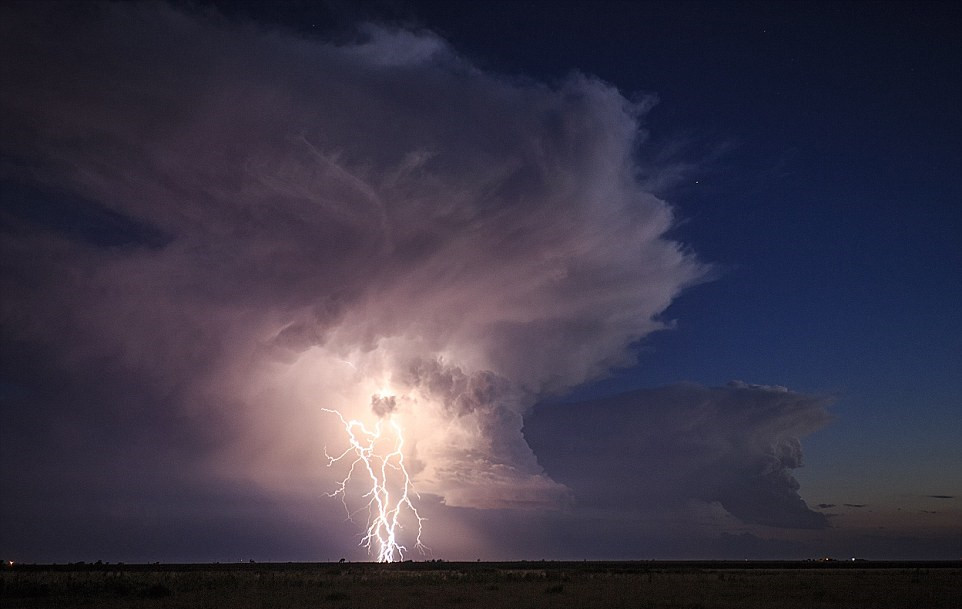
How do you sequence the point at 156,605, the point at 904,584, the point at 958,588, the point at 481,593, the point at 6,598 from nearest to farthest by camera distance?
the point at 156,605 → the point at 6,598 → the point at 481,593 → the point at 958,588 → the point at 904,584

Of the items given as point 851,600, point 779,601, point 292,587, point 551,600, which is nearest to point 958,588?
point 851,600

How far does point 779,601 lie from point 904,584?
1749 cm

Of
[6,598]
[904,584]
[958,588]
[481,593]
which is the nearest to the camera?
[6,598]

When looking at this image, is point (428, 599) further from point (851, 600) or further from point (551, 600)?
point (851, 600)

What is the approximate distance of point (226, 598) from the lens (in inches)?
1476

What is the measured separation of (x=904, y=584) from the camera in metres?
48.7

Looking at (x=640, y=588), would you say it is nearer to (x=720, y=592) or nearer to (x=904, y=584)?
(x=720, y=592)

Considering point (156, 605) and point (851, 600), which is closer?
point (156, 605)

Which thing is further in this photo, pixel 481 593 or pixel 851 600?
pixel 481 593

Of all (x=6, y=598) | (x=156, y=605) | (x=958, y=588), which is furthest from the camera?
(x=958, y=588)

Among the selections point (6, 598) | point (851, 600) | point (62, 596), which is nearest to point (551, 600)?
point (851, 600)

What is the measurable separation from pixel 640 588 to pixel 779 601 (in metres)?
9.80

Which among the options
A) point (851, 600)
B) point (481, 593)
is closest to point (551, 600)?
point (481, 593)

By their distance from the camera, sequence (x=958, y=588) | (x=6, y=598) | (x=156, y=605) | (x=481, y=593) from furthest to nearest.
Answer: (x=958, y=588)
(x=481, y=593)
(x=6, y=598)
(x=156, y=605)
